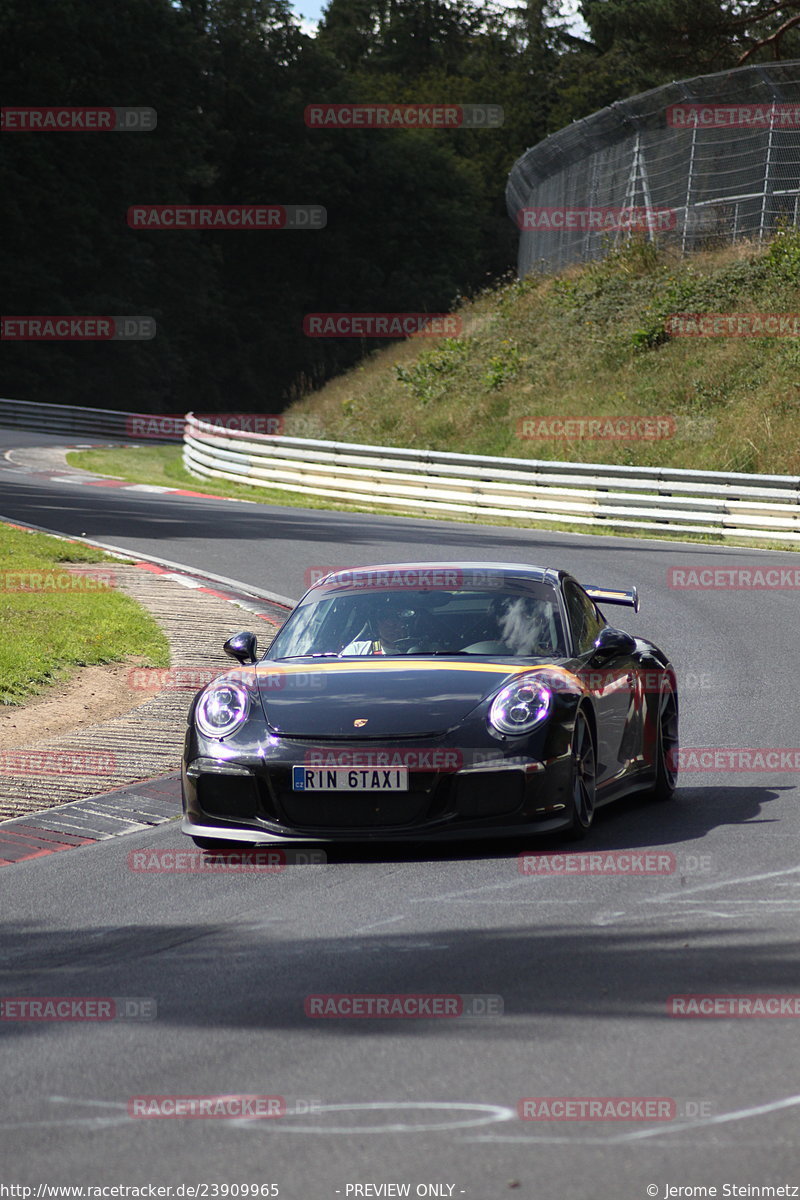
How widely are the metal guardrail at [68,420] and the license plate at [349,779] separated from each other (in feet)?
157

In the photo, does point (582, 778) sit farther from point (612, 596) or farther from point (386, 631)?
point (612, 596)

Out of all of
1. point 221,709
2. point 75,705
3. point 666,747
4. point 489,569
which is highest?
point 489,569

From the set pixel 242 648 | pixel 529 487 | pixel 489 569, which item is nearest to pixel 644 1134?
pixel 242 648

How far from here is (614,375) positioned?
1439 inches

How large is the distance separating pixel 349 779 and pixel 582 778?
1.24 m

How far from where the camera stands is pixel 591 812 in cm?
782

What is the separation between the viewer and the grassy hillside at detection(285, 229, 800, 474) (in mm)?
32469

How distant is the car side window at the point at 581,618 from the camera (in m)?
8.60

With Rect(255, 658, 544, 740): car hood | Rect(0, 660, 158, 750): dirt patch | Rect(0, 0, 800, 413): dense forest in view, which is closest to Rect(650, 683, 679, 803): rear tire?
Rect(255, 658, 544, 740): car hood

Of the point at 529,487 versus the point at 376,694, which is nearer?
the point at 376,694

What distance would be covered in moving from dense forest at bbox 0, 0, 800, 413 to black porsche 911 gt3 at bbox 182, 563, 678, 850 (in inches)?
1640

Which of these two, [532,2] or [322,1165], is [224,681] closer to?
[322,1165]

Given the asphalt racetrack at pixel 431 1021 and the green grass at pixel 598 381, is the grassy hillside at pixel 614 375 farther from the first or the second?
the asphalt racetrack at pixel 431 1021

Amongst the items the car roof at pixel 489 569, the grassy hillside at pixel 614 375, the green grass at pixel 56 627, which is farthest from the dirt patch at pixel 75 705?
the grassy hillside at pixel 614 375
